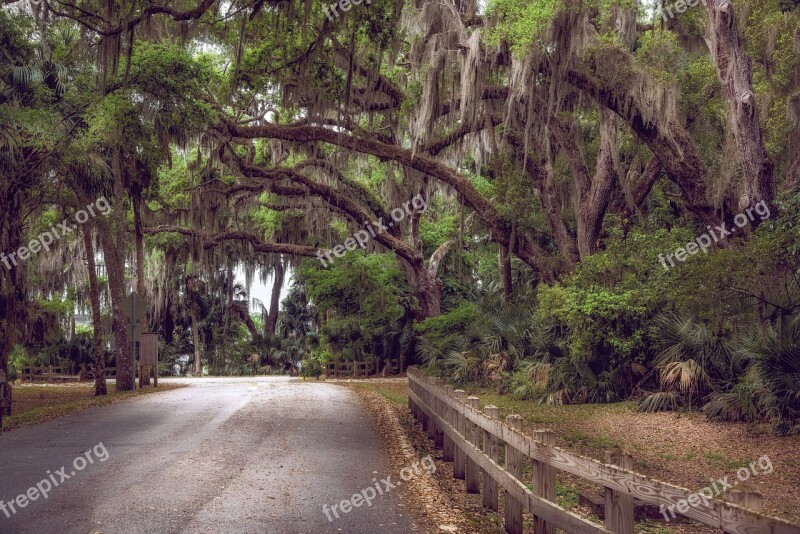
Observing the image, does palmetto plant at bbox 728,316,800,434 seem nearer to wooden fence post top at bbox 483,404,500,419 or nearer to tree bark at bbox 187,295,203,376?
wooden fence post top at bbox 483,404,500,419

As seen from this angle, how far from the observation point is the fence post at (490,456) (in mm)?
6859

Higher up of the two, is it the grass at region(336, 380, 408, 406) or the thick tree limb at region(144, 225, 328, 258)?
the thick tree limb at region(144, 225, 328, 258)

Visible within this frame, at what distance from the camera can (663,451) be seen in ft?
36.5

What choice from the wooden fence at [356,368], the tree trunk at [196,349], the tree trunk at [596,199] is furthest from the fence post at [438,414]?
the tree trunk at [196,349]

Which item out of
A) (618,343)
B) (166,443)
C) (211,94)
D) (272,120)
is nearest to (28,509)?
(166,443)

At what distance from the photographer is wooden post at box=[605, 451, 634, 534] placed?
4.12 metres

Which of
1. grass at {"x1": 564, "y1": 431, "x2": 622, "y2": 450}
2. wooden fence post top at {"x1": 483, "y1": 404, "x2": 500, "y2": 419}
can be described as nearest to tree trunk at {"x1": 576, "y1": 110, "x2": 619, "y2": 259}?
grass at {"x1": 564, "y1": 431, "x2": 622, "y2": 450}

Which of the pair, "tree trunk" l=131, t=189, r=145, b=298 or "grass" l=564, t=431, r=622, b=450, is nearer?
"grass" l=564, t=431, r=622, b=450

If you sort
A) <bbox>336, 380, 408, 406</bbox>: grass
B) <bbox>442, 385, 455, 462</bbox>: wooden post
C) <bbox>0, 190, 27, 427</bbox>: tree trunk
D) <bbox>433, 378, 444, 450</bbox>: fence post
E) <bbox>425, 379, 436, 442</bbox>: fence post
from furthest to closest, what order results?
1. <bbox>336, 380, 408, 406</bbox>: grass
2. <bbox>0, 190, 27, 427</bbox>: tree trunk
3. <bbox>425, 379, 436, 442</bbox>: fence post
4. <bbox>433, 378, 444, 450</bbox>: fence post
5. <bbox>442, 385, 455, 462</bbox>: wooden post

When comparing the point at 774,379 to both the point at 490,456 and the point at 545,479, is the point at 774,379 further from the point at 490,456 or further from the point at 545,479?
the point at 545,479

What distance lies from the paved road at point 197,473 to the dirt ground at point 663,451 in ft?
2.32

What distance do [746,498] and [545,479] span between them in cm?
233

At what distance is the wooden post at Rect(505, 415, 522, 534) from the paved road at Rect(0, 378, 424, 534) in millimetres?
818

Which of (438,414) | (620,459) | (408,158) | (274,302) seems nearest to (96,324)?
(408,158)
